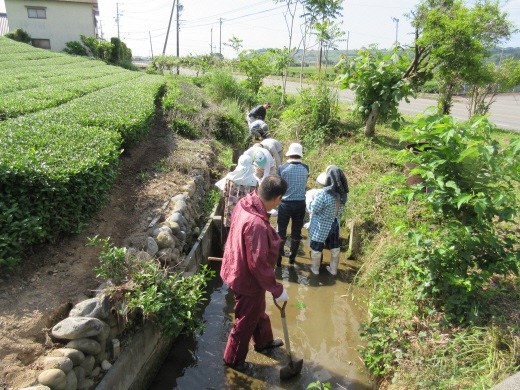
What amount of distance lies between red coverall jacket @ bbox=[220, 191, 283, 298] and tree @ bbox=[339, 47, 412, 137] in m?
6.22

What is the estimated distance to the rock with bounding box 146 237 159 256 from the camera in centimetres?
451

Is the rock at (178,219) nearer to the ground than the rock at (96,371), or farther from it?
farther from it

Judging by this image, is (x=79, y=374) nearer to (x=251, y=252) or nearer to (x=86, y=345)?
(x=86, y=345)

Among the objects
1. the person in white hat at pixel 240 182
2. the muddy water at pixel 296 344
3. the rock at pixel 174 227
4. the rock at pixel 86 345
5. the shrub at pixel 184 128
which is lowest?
the muddy water at pixel 296 344

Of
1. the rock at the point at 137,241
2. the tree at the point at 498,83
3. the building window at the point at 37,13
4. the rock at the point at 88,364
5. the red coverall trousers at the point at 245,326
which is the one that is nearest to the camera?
the rock at the point at 88,364

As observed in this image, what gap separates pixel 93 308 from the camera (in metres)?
3.34

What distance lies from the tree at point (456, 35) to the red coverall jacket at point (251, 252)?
6221 mm

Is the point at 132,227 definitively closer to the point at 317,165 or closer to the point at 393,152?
the point at 317,165

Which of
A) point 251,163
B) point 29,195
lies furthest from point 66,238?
point 251,163

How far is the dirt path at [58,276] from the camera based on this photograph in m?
2.97

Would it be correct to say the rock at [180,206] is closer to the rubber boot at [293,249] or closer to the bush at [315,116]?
the rubber boot at [293,249]

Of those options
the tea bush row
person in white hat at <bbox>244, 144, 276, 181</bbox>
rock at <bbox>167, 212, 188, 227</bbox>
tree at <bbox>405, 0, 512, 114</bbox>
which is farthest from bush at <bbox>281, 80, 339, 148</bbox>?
rock at <bbox>167, 212, 188, 227</bbox>

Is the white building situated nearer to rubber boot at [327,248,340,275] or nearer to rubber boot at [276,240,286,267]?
rubber boot at [276,240,286,267]

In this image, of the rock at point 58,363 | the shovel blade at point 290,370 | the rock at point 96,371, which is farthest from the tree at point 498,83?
the rock at point 58,363
